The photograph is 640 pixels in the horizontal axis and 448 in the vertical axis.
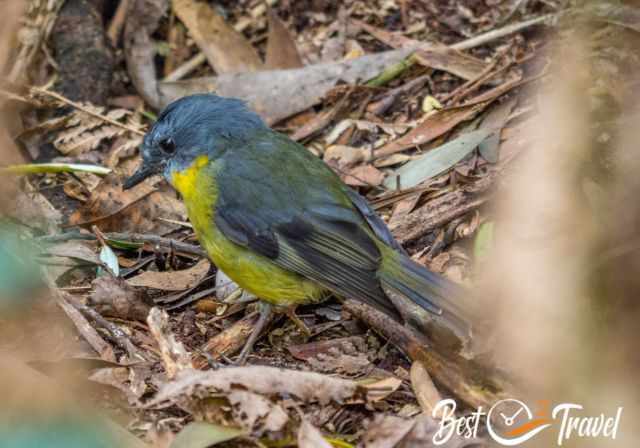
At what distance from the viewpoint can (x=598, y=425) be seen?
2119 millimetres

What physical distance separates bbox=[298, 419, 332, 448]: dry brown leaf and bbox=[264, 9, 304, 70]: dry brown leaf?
380cm

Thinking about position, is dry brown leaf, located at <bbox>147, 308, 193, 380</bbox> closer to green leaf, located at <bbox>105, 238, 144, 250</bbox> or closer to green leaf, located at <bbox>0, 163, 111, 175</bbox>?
green leaf, located at <bbox>105, 238, 144, 250</bbox>

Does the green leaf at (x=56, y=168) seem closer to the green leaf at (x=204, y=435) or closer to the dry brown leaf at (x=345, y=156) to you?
the dry brown leaf at (x=345, y=156)

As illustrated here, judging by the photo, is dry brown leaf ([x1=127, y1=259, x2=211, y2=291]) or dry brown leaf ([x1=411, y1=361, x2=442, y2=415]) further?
dry brown leaf ([x1=127, y1=259, x2=211, y2=291])

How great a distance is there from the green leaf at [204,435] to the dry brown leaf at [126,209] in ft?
7.34

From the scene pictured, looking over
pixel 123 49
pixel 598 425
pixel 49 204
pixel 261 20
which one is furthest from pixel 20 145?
pixel 598 425

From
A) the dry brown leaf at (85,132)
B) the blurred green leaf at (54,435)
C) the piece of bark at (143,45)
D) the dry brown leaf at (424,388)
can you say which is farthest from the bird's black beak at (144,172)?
the blurred green leaf at (54,435)

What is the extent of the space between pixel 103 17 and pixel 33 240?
2694mm

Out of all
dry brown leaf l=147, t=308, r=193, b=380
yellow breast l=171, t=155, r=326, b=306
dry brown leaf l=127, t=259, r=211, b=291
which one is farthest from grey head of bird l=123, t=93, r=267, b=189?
dry brown leaf l=147, t=308, r=193, b=380

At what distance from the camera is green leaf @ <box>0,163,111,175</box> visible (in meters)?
5.31

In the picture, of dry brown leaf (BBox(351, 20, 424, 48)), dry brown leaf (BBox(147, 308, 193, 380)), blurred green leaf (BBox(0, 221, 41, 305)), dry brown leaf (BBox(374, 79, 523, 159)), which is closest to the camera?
→ blurred green leaf (BBox(0, 221, 41, 305))

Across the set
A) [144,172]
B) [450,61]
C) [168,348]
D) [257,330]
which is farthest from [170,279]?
[450,61]

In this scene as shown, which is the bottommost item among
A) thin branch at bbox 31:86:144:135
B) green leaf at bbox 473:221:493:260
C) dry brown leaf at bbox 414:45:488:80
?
thin branch at bbox 31:86:144:135

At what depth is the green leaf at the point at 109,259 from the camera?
479cm
